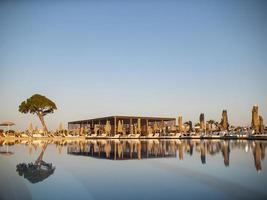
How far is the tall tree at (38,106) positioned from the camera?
123ft

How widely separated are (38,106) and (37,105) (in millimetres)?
220

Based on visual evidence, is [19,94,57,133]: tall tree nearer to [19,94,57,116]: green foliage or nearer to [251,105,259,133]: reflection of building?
[19,94,57,116]: green foliage

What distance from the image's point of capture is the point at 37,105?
37.3 m

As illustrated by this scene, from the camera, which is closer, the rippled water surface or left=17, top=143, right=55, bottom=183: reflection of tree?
the rippled water surface

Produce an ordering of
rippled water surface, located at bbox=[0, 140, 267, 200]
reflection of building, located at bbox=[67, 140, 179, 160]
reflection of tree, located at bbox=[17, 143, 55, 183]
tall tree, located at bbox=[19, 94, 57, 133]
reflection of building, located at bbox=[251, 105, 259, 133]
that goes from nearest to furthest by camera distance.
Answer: rippled water surface, located at bbox=[0, 140, 267, 200] → reflection of tree, located at bbox=[17, 143, 55, 183] → reflection of building, located at bbox=[67, 140, 179, 160] → reflection of building, located at bbox=[251, 105, 259, 133] → tall tree, located at bbox=[19, 94, 57, 133]

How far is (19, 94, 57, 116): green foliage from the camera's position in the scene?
1470 inches

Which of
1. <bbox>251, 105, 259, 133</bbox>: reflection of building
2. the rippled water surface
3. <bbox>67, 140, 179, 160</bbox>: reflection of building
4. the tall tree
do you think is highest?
the tall tree

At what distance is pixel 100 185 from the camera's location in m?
5.28

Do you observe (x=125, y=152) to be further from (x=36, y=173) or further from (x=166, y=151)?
(x=36, y=173)

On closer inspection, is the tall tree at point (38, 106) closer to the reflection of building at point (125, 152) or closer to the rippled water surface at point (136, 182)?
the reflection of building at point (125, 152)

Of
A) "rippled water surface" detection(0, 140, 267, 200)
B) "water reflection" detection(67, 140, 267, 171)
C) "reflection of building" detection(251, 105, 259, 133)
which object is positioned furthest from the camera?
"reflection of building" detection(251, 105, 259, 133)

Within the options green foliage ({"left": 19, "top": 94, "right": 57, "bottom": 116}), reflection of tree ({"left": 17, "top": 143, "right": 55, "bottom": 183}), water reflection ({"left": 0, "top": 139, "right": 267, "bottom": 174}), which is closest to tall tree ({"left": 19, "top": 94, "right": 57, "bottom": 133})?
green foliage ({"left": 19, "top": 94, "right": 57, "bottom": 116})

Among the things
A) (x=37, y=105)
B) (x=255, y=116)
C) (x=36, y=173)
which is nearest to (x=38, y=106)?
(x=37, y=105)

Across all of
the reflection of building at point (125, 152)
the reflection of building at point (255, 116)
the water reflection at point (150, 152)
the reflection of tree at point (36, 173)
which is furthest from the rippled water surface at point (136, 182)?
the reflection of building at point (255, 116)
